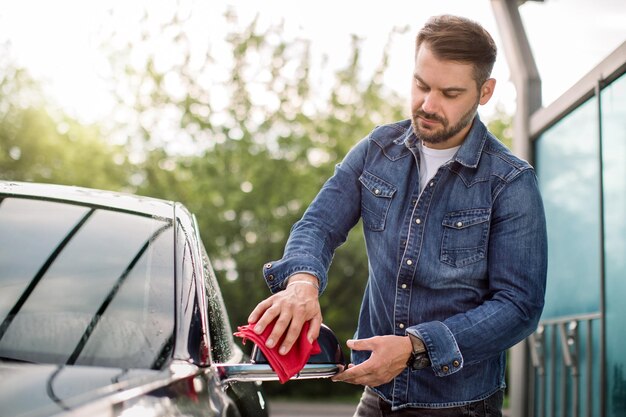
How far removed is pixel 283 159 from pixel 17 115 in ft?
18.3

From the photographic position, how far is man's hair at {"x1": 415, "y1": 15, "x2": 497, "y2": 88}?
256 centimetres

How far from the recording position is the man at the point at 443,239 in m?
2.42

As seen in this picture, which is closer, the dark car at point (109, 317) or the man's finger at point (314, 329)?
the dark car at point (109, 317)

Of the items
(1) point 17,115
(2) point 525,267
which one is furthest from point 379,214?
(1) point 17,115

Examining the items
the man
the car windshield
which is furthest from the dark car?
the man

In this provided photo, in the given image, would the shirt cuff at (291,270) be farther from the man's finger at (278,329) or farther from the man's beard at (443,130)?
the man's beard at (443,130)

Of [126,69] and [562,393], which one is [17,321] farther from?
[126,69]

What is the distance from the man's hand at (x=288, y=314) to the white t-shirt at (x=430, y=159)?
623mm

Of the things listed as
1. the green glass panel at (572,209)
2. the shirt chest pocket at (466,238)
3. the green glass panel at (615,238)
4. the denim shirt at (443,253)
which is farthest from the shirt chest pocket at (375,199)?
the green glass panel at (572,209)

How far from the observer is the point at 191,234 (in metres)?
2.66

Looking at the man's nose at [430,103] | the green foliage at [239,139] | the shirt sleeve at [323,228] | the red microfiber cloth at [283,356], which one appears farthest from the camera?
the green foliage at [239,139]

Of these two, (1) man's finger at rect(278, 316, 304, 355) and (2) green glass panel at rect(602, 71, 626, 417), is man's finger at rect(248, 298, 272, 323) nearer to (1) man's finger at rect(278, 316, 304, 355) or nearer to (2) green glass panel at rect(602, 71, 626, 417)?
(1) man's finger at rect(278, 316, 304, 355)

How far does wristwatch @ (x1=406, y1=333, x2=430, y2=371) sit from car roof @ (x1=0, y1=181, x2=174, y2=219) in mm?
834

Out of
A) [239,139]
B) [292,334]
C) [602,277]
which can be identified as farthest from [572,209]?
[239,139]
